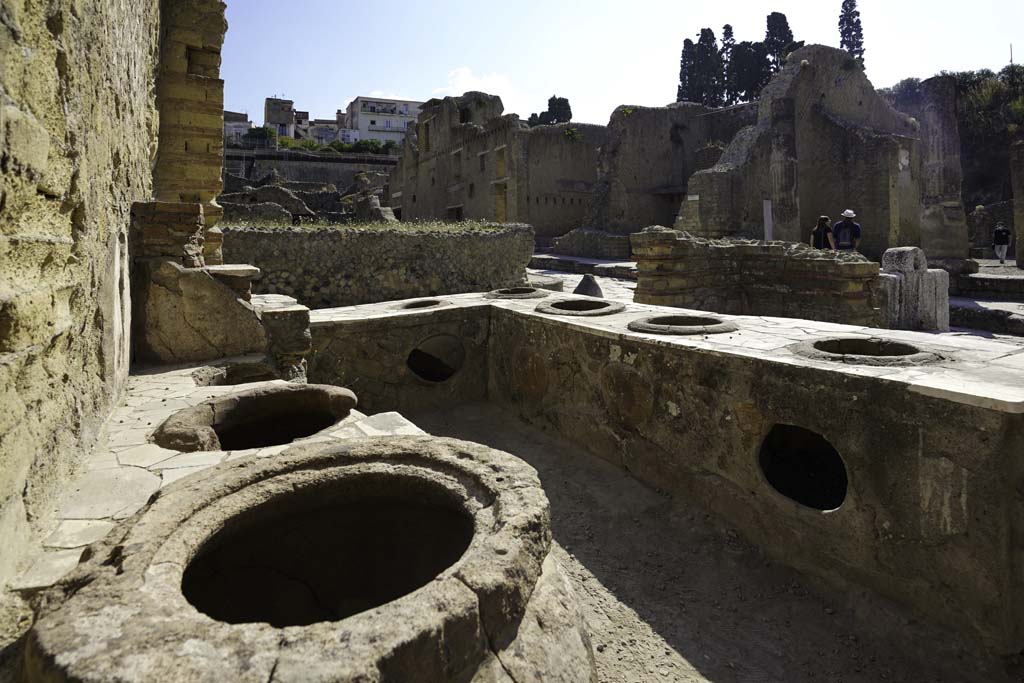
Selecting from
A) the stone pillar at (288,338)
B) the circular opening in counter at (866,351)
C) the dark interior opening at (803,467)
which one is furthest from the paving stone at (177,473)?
the circular opening in counter at (866,351)

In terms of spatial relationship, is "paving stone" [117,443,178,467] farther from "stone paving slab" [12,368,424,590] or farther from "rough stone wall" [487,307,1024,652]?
"rough stone wall" [487,307,1024,652]

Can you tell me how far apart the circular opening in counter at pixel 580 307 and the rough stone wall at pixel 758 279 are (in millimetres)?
2544

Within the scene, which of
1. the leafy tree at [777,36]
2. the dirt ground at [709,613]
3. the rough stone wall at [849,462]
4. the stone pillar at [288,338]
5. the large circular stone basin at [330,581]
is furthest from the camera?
the leafy tree at [777,36]

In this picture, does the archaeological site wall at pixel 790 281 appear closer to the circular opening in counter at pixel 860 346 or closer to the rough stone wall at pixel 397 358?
the rough stone wall at pixel 397 358

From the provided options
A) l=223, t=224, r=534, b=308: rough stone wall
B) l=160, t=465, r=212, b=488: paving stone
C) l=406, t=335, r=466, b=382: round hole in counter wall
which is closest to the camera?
l=160, t=465, r=212, b=488: paving stone

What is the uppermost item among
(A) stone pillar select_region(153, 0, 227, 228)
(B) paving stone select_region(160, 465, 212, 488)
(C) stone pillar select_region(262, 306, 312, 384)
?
(A) stone pillar select_region(153, 0, 227, 228)

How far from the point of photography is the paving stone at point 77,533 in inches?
70.2

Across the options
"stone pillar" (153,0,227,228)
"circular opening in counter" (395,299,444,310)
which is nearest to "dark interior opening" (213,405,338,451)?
"circular opening in counter" (395,299,444,310)

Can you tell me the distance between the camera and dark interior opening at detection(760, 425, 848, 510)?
3949mm

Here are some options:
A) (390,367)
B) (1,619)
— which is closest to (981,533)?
(1,619)

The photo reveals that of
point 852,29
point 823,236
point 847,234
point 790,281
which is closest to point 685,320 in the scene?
point 790,281

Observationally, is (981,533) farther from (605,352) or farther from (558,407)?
(558,407)

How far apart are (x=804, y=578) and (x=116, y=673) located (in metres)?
3.51

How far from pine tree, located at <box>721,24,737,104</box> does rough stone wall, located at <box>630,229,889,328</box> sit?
30.9 m
